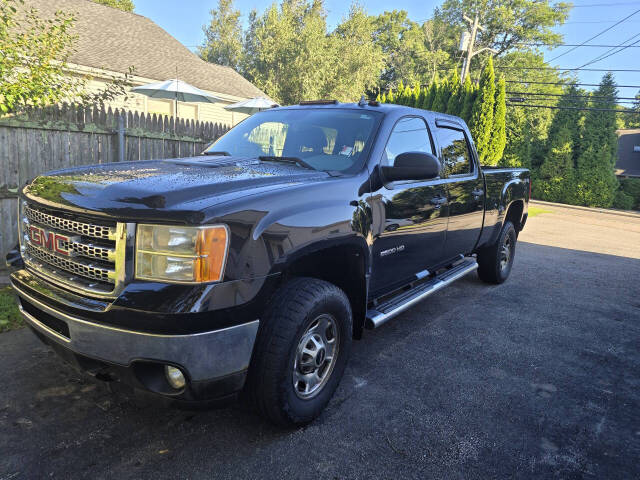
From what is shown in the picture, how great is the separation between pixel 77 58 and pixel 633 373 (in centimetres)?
1648

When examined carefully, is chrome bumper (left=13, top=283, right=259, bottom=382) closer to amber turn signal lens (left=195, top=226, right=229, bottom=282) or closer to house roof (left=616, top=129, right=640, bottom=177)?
amber turn signal lens (left=195, top=226, right=229, bottom=282)

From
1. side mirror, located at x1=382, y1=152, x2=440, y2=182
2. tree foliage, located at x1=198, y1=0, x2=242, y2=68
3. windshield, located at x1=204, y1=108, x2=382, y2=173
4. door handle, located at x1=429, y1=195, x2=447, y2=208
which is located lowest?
door handle, located at x1=429, y1=195, x2=447, y2=208

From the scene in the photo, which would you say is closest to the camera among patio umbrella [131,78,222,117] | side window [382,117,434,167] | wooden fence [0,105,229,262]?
side window [382,117,434,167]

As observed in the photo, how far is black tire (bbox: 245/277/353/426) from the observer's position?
226cm

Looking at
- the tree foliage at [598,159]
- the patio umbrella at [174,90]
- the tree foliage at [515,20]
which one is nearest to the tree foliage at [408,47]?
the tree foliage at [515,20]

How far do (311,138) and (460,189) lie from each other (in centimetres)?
169

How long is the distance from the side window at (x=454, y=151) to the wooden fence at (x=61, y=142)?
441 cm

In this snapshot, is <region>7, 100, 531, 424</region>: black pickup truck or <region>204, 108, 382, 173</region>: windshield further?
<region>204, 108, 382, 173</region>: windshield

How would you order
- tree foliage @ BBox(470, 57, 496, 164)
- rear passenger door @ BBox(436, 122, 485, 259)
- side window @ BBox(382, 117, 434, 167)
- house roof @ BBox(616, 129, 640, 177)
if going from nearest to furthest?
side window @ BBox(382, 117, 434, 167) < rear passenger door @ BBox(436, 122, 485, 259) < tree foliage @ BBox(470, 57, 496, 164) < house roof @ BBox(616, 129, 640, 177)

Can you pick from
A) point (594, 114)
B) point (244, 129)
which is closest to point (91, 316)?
point (244, 129)

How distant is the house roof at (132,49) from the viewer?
1548 centimetres

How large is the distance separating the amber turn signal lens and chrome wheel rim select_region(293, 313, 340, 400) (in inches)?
27.6

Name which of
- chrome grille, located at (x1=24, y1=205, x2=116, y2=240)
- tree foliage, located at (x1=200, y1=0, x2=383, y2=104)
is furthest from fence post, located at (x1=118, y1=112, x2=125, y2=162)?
tree foliage, located at (x1=200, y1=0, x2=383, y2=104)

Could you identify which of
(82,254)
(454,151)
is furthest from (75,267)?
(454,151)
